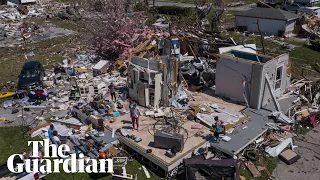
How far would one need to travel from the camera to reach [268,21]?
3816 centimetres

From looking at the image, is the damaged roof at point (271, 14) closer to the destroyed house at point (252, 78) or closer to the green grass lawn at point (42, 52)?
the destroyed house at point (252, 78)

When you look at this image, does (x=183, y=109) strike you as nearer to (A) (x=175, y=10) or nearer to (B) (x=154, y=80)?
(B) (x=154, y=80)

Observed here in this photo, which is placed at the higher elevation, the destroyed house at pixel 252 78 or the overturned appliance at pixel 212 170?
the destroyed house at pixel 252 78

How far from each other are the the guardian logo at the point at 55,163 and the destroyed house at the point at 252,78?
29.1 feet

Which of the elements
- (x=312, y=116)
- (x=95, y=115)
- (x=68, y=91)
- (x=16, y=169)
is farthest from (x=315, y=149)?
(x=68, y=91)

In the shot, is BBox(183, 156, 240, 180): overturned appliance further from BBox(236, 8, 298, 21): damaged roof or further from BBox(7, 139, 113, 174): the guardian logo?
BBox(236, 8, 298, 21): damaged roof

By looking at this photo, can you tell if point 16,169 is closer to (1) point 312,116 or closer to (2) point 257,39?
(1) point 312,116

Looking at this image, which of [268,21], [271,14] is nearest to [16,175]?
[268,21]

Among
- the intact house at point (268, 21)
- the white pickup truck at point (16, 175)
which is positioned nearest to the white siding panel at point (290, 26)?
the intact house at point (268, 21)

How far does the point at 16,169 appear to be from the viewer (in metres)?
11.8

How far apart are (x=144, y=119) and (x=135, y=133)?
1559 mm

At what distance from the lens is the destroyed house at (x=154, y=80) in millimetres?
17688

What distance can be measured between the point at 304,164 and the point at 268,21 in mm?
27799

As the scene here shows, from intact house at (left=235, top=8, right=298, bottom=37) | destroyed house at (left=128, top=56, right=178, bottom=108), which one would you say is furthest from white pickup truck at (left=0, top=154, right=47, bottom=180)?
intact house at (left=235, top=8, right=298, bottom=37)
